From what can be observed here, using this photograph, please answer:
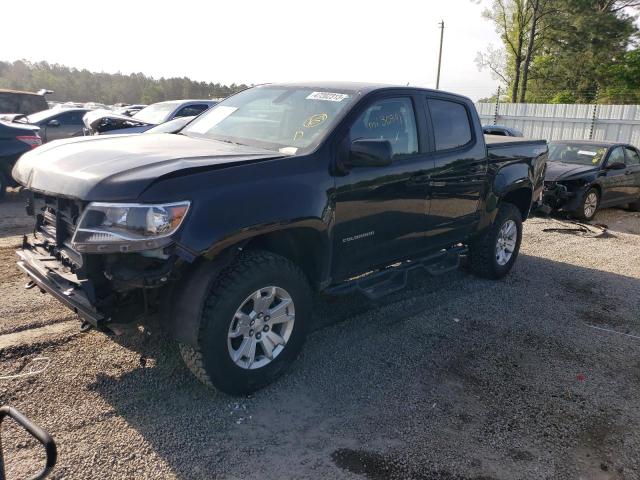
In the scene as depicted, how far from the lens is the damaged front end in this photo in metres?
2.81

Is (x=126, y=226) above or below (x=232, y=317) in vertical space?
above

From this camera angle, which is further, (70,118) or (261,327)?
(70,118)

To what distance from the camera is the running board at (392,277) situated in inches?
163

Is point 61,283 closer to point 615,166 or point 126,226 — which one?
point 126,226

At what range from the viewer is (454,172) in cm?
491

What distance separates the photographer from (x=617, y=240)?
8.77 meters

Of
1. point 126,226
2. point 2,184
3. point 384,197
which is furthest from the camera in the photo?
point 2,184

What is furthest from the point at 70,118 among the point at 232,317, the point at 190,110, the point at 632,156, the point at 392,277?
the point at 632,156

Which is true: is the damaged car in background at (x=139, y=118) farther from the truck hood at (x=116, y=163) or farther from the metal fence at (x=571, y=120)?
the metal fence at (x=571, y=120)

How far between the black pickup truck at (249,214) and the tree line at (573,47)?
99.6ft

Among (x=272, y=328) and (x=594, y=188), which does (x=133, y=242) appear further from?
(x=594, y=188)

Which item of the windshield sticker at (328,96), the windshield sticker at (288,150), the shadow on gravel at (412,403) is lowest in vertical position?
the shadow on gravel at (412,403)

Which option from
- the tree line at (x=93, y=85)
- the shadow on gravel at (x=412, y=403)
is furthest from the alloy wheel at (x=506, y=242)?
the tree line at (x=93, y=85)

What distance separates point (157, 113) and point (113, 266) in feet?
→ 29.4
